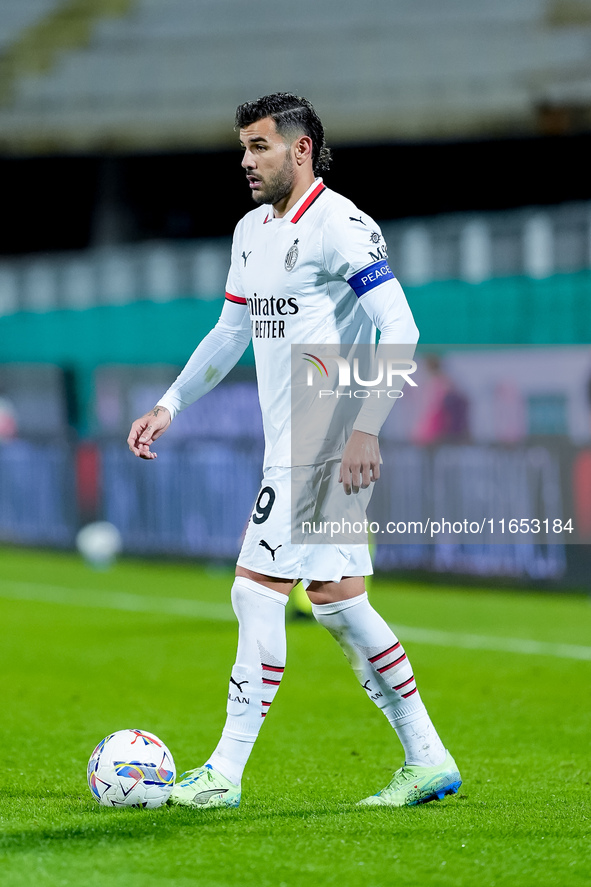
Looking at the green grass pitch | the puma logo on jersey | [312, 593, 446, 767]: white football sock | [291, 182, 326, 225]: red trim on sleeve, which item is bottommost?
the green grass pitch

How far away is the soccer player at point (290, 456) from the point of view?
3893 millimetres

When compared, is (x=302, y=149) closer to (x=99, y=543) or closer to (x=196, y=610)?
(x=196, y=610)

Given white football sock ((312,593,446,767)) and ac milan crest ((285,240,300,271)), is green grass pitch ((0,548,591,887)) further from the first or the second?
ac milan crest ((285,240,300,271))

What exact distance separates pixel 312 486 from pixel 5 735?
2.29 metres

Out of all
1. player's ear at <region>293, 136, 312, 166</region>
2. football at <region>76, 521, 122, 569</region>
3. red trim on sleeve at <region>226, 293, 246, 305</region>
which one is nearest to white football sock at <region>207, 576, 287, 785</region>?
red trim on sleeve at <region>226, 293, 246, 305</region>

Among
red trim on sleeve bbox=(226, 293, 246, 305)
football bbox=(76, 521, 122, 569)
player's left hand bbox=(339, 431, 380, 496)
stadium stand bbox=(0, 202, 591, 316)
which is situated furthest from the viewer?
football bbox=(76, 521, 122, 569)

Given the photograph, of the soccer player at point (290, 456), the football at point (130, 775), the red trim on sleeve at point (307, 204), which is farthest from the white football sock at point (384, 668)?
the red trim on sleeve at point (307, 204)

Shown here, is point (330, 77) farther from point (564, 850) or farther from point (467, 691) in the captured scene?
point (564, 850)

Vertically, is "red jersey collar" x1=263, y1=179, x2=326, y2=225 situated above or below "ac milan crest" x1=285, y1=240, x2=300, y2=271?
above

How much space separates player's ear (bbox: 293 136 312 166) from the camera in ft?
13.2

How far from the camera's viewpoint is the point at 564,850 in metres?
3.52

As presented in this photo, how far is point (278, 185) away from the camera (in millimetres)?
3980

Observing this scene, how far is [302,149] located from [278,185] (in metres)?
0.15

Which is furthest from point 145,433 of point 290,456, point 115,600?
point 115,600
